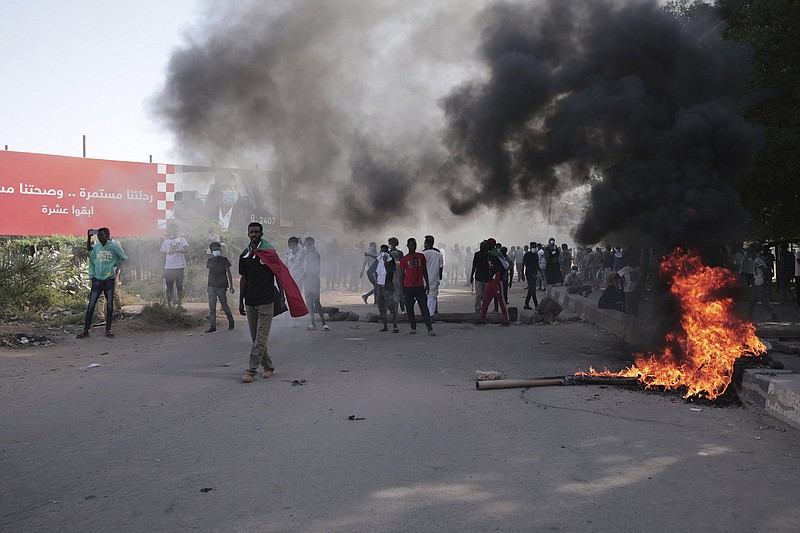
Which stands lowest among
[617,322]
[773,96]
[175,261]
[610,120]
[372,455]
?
[372,455]

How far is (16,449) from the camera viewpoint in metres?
4.62

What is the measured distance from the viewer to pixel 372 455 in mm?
4480

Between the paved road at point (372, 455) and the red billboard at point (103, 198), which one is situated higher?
the red billboard at point (103, 198)

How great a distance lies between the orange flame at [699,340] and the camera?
6449 millimetres

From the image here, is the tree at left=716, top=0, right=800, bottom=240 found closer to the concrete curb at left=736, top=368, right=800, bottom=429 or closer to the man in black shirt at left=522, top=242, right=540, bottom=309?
the man in black shirt at left=522, top=242, right=540, bottom=309

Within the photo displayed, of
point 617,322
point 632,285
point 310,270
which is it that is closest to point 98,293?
point 310,270

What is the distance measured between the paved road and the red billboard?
51.9 ft

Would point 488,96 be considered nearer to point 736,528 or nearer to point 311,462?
point 311,462

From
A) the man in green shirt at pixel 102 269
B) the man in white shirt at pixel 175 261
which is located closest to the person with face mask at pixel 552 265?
the man in white shirt at pixel 175 261

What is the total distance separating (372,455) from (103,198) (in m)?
22.3

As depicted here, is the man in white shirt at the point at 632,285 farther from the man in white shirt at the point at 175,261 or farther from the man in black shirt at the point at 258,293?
the man in white shirt at the point at 175,261

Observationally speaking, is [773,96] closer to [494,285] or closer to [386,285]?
[494,285]

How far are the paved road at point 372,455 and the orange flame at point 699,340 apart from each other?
0.39m

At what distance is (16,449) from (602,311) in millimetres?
10237
